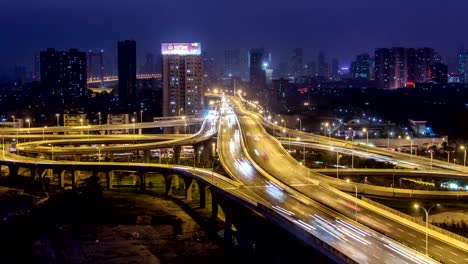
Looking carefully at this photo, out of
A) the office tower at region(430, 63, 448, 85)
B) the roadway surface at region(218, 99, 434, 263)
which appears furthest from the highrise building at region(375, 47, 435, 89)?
the roadway surface at region(218, 99, 434, 263)

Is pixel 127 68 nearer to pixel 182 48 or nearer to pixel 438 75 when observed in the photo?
pixel 182 48

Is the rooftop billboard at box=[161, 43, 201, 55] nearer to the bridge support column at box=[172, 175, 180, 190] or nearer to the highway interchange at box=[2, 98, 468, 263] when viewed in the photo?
the highway interchange at box=[2, 98, 468, 263]

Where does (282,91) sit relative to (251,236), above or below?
above

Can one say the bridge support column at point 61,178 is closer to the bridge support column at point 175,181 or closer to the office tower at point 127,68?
the bridge support column at point 175,181

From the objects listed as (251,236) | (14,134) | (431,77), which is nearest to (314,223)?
(251,236)

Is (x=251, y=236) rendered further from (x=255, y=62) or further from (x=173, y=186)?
(x=255, y=62)
